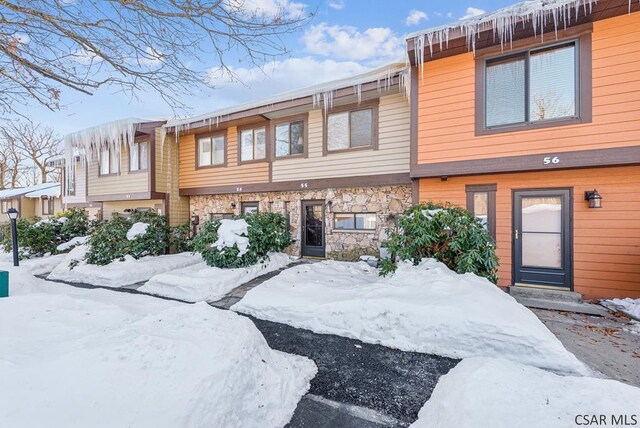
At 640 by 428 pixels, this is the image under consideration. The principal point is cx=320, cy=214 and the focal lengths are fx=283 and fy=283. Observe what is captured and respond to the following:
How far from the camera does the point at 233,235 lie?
6.61m

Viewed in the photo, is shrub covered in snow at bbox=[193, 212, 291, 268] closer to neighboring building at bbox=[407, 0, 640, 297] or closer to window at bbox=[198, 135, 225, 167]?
window at bbox=[198, 135, 225, 167]

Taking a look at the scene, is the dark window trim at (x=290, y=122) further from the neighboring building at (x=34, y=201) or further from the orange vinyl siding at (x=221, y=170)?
the neighboring building at (x=34, y=201)

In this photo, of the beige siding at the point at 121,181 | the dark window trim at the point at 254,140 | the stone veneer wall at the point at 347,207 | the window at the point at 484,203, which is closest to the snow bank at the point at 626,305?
the window at the point at 484,203

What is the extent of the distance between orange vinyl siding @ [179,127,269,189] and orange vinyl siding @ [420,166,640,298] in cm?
685

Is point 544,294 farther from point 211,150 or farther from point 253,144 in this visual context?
point 211,150

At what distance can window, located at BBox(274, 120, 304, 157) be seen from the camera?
27.1 feet

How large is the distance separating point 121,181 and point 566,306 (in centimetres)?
1255

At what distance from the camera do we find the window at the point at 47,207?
18.1 metres

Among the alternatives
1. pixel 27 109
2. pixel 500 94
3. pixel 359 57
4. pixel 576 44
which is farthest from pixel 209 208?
pixel 576 44

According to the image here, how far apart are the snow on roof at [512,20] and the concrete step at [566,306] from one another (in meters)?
4.68

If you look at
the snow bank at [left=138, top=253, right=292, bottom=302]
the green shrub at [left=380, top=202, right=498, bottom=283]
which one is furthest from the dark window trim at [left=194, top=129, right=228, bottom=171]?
the green shrub at [left=380, top=202, right=498, bottom=283]

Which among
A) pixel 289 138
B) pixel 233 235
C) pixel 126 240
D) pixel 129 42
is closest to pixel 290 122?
pixel 289 138

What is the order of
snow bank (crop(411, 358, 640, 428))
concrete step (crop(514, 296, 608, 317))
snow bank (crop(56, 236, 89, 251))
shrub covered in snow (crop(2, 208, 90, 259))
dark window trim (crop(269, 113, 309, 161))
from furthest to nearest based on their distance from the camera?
snow bank (crop(56, 236, 89, 251))
shrub covered in snow (crop(2, 208, 90, 259))
dark window trim (crop(269, 113, 309, 161))
concrete step (crop(514, 296, 608, 317))
snow bank (crop(411, 358, 640, 428))

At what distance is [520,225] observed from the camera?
548cm
